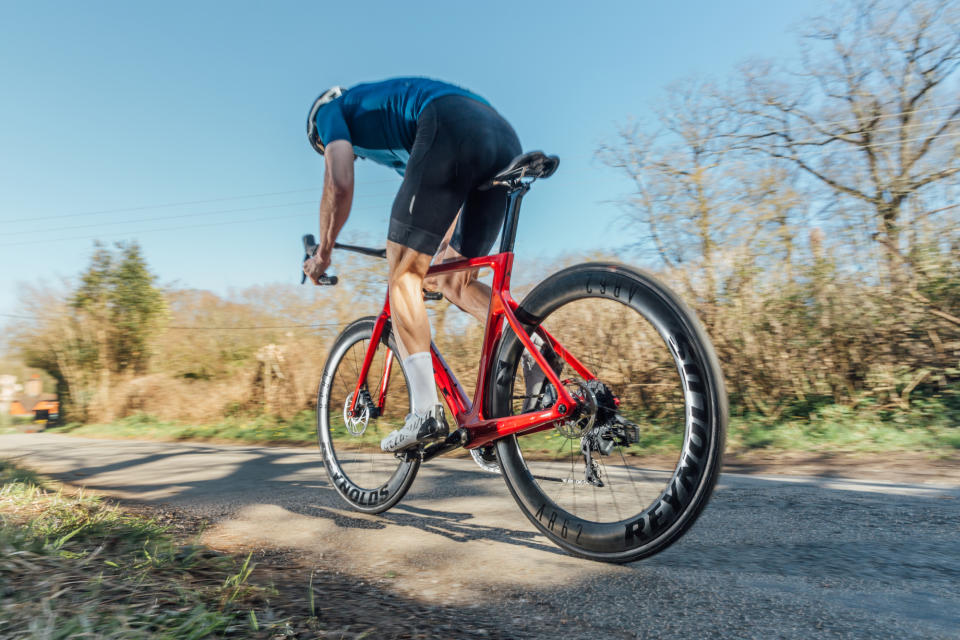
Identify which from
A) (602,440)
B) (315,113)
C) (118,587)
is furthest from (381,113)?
(118,587)

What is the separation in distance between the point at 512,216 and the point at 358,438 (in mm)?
1677

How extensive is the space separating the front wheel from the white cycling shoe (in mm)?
242

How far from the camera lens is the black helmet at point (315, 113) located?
2.87 metres

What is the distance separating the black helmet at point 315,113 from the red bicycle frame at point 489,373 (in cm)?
85

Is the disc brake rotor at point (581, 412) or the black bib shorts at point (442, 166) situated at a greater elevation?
the black bib shorts at point (442, 166)

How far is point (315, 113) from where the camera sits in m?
2.90

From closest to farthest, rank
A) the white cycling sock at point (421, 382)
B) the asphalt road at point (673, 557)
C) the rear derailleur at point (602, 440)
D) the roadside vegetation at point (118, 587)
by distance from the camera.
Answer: the roadside vegetation at point (118, 587) < the asphalt road at point (673, 557) < the rear derailleur at point (602, 440) < the white cycling sock at point (421, 382)

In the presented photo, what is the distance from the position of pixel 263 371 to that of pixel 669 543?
10.0 meters

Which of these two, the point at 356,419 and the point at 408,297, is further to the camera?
the point at 356,419

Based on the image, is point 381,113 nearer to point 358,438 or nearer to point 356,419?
point 356,419

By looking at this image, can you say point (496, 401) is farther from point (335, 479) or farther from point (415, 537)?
point (335, 479)

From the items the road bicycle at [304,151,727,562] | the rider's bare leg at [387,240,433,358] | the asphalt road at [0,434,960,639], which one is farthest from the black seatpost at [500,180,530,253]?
the asphalt road at [0,434,960,639]

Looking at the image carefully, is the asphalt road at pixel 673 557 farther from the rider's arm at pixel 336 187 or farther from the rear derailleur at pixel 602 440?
the rider's arm at pixel 336 187

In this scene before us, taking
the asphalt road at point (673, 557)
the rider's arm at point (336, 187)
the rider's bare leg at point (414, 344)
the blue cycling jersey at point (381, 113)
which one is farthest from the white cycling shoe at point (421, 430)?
the blue cycling jersey at point (381, 113)
